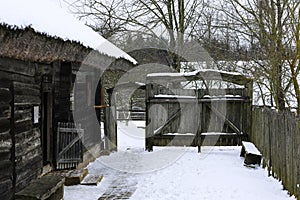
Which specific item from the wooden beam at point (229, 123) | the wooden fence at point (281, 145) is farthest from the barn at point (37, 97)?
the wooden beam at point (229, 123)

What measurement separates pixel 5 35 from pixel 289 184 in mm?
4709

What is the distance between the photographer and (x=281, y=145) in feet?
21.1

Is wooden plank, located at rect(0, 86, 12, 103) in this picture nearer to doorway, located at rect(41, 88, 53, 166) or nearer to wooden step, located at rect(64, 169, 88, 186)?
doorway, located at rect(41, 88, 53, 166)

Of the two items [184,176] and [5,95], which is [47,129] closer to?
[5,95]

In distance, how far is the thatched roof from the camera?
137 inches

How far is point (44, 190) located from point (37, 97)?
7.33 feet

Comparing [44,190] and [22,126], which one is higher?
[22,126]

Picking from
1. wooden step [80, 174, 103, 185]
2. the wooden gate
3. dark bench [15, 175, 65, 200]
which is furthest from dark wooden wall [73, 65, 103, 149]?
dark bench [15, 175, 65, 200]

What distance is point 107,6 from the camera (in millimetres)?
15562

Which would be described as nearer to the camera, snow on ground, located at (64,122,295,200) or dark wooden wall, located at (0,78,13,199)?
dark wooden wall, located at (0,78,13,199)

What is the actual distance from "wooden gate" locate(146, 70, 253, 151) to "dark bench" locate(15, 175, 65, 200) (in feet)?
17.6

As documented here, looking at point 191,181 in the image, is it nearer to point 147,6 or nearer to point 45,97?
point 45,97

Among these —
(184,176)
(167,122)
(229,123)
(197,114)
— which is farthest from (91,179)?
(229,123)

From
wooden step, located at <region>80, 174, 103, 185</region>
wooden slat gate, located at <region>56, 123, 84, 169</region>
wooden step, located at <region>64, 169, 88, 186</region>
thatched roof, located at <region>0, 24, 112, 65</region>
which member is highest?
thatched roof, located at <region>0, 24, 112, 65</region>
